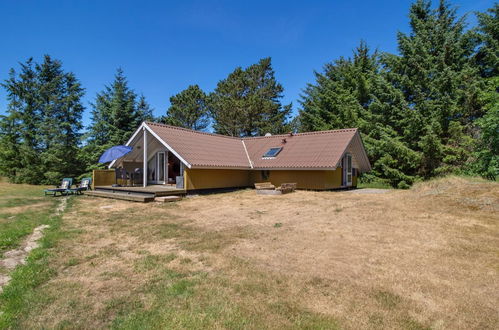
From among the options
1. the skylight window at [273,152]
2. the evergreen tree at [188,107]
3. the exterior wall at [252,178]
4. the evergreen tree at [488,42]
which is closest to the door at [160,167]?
the exterior wall at [252,178]

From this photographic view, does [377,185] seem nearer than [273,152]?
No

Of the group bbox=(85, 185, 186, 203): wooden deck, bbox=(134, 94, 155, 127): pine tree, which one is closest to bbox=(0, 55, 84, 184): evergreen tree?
bbox=(134, 94, 155, 127): pine tree

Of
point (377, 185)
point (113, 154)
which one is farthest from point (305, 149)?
point (113, 154)

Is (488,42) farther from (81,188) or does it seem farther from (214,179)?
(81,188)

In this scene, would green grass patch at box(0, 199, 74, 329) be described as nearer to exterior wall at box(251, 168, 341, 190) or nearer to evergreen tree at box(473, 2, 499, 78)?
exterior wall at box(251, 168, 341, 190)

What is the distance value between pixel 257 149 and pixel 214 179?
18.0 ft

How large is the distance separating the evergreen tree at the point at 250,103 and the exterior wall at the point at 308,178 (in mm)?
16861

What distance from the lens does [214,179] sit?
16750 mm

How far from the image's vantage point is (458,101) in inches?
784

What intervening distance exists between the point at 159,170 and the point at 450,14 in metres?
25.9

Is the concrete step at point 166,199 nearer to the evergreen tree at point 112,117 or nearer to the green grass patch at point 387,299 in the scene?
the green grass patch at point 387,299

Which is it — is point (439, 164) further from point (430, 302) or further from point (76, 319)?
point (76, 319)

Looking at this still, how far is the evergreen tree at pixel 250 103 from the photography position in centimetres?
3484

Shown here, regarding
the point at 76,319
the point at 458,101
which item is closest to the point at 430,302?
the point at 76,319
